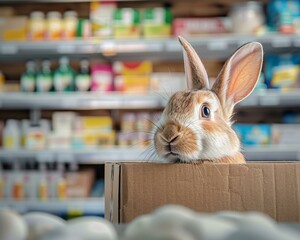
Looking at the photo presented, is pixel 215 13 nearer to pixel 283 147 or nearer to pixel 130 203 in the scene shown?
pixel 283 147

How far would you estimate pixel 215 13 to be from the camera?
2826mm

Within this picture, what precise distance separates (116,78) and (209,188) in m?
1.93

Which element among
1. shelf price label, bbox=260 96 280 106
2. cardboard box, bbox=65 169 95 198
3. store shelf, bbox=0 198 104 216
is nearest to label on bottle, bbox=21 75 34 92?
cardboard box, bbox=65 169 95 198

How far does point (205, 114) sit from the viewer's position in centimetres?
90

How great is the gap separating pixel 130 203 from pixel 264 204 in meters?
0.23

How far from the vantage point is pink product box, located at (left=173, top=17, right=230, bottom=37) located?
255 centimetres

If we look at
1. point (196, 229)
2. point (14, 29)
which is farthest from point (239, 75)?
point (14, 29)

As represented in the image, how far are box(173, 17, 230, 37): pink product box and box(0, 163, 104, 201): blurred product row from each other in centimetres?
112

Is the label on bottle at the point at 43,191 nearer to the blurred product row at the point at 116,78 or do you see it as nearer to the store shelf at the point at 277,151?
the blurred product row at the point at 116,78

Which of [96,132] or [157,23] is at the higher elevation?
[157,23]

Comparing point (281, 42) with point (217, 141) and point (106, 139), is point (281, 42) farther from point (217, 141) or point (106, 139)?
point (217, 141)

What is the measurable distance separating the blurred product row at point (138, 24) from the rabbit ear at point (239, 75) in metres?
1.55

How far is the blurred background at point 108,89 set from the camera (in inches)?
96.6

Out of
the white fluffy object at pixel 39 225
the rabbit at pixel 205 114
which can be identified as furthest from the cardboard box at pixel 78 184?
the white fluffy object at pixel 39 225
